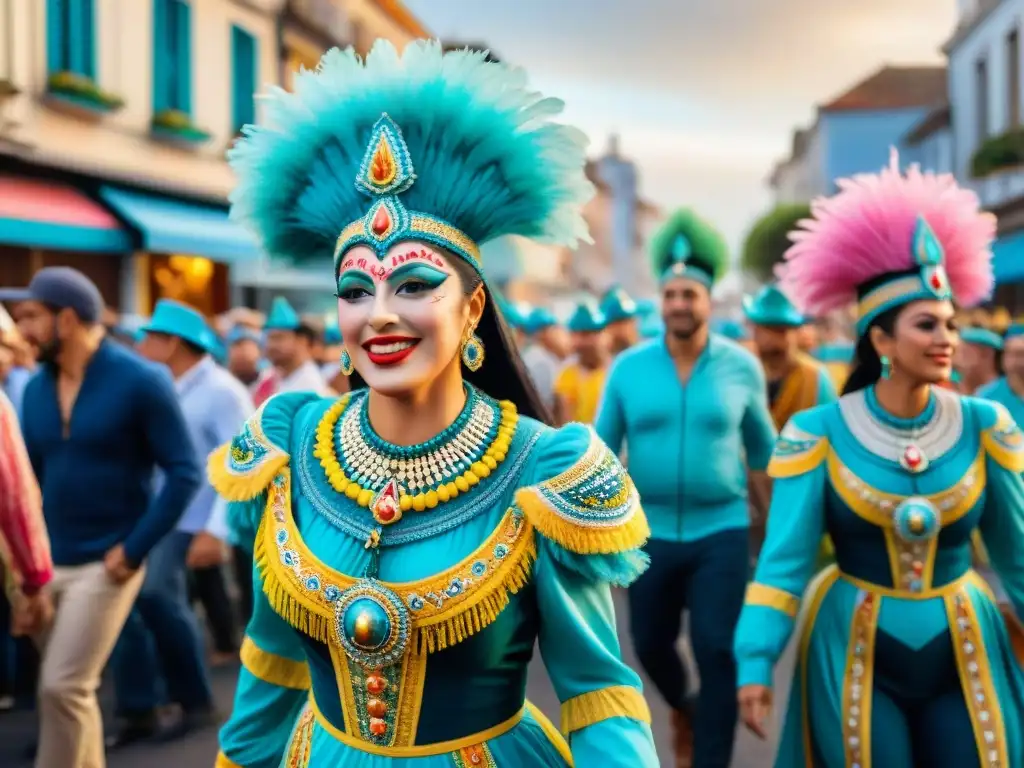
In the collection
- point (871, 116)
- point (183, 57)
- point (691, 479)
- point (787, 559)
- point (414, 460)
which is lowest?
point (787, 559)

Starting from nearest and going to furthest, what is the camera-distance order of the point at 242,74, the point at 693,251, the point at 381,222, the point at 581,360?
the point at 381,222, the point at 693,251, the point at 581,360, the point at 242,74

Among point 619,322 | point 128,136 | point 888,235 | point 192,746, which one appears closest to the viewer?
point 888,235

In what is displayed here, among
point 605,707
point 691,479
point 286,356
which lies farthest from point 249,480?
point 286,356

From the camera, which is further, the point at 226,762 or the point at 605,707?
the point at 226,762

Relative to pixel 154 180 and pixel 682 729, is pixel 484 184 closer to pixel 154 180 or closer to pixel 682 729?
pixel 682 729

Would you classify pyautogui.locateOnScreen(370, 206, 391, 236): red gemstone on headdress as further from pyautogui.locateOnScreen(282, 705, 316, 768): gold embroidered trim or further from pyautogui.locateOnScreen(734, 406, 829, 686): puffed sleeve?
pyautogui.locateOnScreen(734, 406, 829, 686): puffed sleeve

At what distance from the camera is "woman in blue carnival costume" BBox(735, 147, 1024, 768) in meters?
3.55

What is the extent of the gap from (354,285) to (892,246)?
2058mm

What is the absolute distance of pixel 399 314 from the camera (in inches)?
92.0

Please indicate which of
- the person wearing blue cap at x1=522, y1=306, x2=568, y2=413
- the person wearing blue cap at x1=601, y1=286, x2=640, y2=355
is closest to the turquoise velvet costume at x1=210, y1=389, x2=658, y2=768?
the person wearing blue cap at x1=601, y1=286, x2=640, y2=355

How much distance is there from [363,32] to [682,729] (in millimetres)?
23112

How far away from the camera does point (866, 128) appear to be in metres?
50.4

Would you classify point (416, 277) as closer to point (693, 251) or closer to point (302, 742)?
point (302, 742)

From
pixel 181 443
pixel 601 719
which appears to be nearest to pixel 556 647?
pixel 601 719
